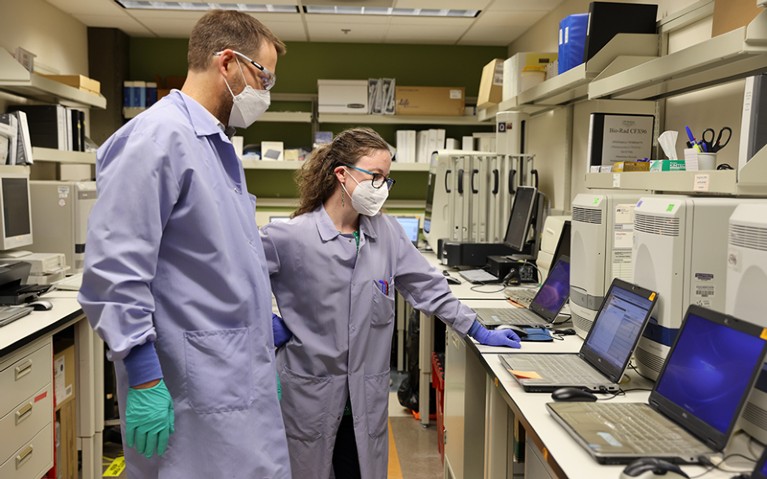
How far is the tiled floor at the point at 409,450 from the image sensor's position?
341 centimetres

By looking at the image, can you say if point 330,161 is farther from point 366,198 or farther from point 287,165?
point 287,165

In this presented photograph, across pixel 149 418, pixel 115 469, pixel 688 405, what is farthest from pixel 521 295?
pixel 115 469

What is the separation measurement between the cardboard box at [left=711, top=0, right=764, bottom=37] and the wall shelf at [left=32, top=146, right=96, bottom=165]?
3.21 m

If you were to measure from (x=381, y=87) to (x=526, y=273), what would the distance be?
2676 mm

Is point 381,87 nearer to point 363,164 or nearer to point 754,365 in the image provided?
point 363,164

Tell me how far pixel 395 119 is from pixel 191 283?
4.33m

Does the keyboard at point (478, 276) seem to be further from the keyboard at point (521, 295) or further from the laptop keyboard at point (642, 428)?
the laptop keyboard at point (642, 428)

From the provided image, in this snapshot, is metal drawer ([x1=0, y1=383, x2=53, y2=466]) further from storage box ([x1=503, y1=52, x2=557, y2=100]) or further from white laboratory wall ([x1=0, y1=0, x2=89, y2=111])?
storage box ([x1=503, y1=52, x2=557, y2=100])

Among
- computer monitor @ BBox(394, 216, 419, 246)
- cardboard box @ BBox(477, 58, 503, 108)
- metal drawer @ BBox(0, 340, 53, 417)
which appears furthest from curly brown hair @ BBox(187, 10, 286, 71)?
computer monitor @ BBox(394, 216, 419, 246)

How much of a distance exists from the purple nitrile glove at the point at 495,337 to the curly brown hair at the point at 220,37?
1.16 metres

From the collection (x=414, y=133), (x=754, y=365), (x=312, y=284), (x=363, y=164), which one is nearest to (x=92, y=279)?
(x=312, y=284)

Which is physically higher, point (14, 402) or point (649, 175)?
point (649, 175)

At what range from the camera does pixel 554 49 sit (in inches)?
184

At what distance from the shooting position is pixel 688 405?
4.81 ft
